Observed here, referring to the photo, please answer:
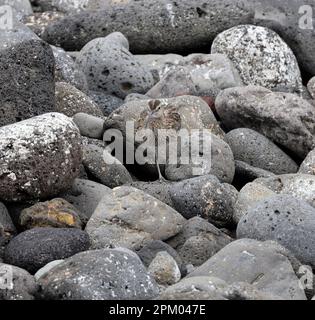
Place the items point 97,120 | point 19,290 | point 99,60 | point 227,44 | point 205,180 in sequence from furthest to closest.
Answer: point 227,44, point 99,60, point 97,120, point 205,180, point 19,290

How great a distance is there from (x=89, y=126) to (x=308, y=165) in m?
1.85

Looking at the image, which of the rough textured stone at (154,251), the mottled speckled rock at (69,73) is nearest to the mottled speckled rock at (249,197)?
the rough textured stone at (154,251)

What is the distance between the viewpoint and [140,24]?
12.0 metres

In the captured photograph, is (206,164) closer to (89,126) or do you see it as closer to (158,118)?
(158,118)

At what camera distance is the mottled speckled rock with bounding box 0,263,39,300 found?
6.02 metres

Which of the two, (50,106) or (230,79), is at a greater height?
(50,106)

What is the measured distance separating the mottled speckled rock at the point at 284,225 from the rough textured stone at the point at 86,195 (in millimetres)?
1230

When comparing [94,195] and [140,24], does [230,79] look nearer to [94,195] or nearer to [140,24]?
[140,24]

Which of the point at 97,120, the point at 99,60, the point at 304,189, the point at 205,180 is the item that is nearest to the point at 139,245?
the point at 205,180

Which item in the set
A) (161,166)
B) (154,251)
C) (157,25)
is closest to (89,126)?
(161,166)

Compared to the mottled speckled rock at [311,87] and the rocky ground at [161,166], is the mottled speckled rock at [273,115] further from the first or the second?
the mottled speckled rock at [311,87]

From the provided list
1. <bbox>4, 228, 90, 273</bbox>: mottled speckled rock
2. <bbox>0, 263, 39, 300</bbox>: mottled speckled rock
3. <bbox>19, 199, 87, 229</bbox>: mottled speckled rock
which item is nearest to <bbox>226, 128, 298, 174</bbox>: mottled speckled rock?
<bbox>19, 199, 87, 229</bbox>: mottled speckled rock

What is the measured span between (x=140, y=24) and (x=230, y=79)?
145cm

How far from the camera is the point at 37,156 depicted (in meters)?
7.38
